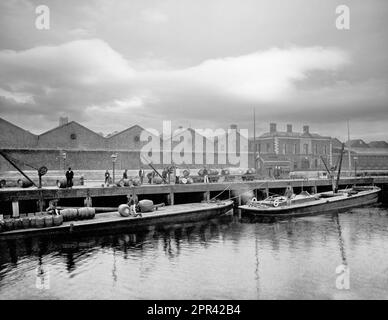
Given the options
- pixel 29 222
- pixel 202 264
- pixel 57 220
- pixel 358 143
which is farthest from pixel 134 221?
pixel 358 143

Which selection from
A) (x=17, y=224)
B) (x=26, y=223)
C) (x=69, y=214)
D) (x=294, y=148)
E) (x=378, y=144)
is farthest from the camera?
(x=378, y=144)

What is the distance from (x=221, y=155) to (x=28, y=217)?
1383 inches

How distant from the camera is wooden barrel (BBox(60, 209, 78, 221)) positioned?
2084 centimetres

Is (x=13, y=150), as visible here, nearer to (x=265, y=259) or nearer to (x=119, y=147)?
(x=119, y=147)

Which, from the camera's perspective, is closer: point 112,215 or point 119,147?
point 112,215

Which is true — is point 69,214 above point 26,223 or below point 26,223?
above

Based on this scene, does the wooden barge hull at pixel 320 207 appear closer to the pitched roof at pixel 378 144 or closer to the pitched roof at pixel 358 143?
the pitched roof at pixel 358 143

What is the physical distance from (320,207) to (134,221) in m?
16.5

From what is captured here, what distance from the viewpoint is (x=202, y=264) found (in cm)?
1534

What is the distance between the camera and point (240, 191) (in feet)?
114

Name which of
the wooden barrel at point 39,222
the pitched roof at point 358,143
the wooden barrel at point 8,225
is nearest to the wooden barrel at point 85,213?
the wooden barrel at point 39,222

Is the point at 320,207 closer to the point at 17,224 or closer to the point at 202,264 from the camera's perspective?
the point at 202,264

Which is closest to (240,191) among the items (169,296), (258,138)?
(169,296)

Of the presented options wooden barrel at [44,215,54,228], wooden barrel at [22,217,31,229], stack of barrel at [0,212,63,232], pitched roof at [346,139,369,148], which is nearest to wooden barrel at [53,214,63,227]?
stack of barrel at [0,212,63,232]
